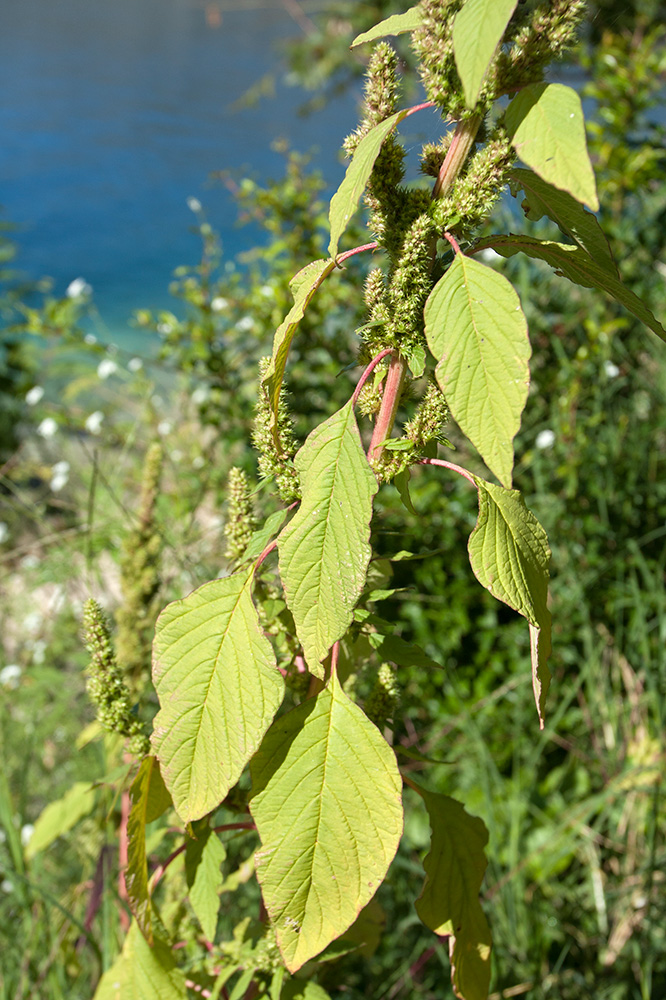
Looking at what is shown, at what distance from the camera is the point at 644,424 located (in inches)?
68.5

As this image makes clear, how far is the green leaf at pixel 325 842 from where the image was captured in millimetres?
511

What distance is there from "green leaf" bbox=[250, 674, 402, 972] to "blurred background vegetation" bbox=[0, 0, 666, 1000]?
64 cm

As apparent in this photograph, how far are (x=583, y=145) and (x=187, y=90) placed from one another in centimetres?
1151

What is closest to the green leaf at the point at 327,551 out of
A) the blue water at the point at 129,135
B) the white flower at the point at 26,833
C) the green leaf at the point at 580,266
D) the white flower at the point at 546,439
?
the green leaf at the point at 580,266

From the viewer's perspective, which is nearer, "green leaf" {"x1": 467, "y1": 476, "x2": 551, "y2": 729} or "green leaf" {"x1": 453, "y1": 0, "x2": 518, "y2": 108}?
"green leaf" {"x1": 453, "y1": 0, "x2": 518, "y2": 108}

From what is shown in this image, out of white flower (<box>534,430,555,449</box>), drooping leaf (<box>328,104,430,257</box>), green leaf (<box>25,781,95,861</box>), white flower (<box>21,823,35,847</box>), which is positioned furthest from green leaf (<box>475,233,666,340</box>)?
white flower (<box>21,823,35,847</box>)

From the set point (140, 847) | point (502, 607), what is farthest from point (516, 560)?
point (502, 607)

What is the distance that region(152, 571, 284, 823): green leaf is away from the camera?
0.51m

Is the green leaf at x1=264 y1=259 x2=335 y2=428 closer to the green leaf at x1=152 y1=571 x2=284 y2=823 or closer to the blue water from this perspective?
the green leaf at x1=152 y1=571 x2=284 y2=823

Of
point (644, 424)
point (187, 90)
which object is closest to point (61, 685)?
point (644, 424)

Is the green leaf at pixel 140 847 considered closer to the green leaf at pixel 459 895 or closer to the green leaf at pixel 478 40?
the green leaf at pixel 459 895

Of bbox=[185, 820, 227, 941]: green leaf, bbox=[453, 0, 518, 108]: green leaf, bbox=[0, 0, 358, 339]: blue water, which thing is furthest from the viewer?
bbox=[0, 0, 358, 339]: blue water

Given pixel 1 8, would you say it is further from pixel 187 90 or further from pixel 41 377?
pixel 41 377

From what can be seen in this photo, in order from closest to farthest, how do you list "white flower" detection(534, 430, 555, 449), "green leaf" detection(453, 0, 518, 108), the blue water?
"green leaf" detection(453, 0, 518, 108), "white flower" detection(534, 430, 555, 449), the blue water
